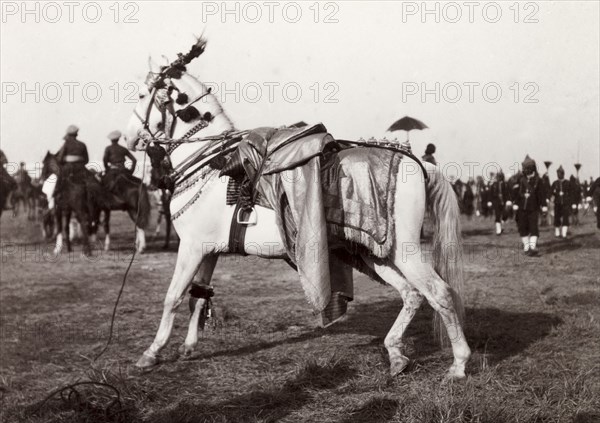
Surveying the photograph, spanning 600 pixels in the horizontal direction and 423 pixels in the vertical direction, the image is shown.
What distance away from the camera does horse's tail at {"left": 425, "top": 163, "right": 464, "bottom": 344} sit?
4.95 metres

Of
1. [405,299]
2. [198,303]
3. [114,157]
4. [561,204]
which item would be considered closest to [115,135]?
[114,157]

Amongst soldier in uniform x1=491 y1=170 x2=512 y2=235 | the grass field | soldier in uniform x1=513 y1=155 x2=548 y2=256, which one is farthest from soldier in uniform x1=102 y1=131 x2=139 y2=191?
soldier in uniform x1=491 y1=170 x2=512 y2=235

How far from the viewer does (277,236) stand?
16.0 ft

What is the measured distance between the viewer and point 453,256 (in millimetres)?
4980

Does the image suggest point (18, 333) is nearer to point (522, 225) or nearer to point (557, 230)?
point (522, 225)

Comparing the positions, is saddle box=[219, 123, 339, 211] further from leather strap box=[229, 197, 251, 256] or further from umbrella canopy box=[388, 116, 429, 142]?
umbrella canopy box=[388, 116, 429, 142]

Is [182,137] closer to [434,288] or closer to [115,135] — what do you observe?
[434,288]

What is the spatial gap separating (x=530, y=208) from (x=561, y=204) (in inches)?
187

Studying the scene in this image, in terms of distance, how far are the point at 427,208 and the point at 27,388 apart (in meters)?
3.37

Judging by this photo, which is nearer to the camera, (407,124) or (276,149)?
(276,149)

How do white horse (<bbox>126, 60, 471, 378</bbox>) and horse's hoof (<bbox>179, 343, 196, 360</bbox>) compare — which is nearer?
white horse (<bbox>126, 60, 471, 378</bbox>)

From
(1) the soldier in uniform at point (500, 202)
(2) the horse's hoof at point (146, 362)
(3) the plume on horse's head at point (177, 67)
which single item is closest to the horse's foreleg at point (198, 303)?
(2) the horse's hoof at point (146, 362)

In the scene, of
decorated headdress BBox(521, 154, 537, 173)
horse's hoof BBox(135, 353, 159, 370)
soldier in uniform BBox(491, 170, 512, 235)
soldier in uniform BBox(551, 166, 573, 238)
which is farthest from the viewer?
soldier in uniform BBox(491, 170, 512, 235)

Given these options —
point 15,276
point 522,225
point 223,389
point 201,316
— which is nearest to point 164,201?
point 15,276
